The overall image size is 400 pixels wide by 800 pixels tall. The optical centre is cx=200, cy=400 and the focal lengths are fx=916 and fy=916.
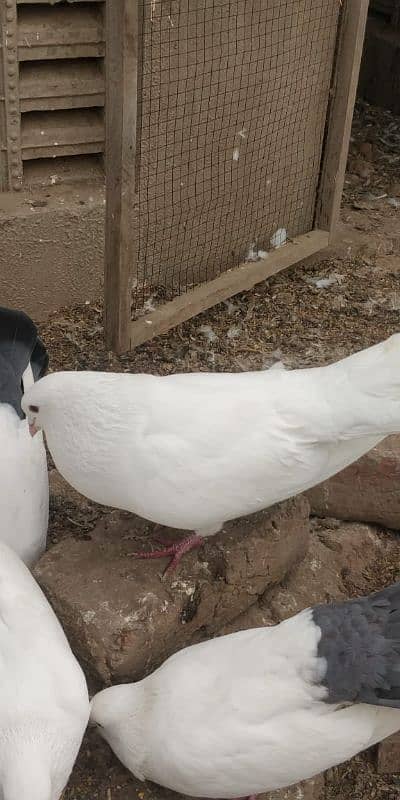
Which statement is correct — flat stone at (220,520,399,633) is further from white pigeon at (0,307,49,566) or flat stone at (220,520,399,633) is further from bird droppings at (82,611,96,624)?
white pigeon at (0,307,49,566)

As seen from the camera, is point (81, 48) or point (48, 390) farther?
point (81, 48)

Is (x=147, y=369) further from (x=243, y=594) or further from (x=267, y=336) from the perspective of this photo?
(x=243, y=594)

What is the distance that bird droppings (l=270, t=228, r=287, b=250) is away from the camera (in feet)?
16.8

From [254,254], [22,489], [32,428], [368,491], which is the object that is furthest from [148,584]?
[254,254]

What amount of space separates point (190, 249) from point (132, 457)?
2262 millimetres

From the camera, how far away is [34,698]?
98.0 inches

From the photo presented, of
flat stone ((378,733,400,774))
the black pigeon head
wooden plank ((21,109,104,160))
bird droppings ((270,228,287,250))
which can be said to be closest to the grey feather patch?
flat stone ((378,733,400,774))

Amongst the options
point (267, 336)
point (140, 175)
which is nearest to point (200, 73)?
point (140, 175)

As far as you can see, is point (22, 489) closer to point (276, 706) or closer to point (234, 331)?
point (276, 706)

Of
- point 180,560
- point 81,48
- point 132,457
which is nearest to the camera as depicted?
point 132,457

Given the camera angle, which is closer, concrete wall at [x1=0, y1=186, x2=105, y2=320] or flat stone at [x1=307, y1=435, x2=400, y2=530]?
flat stone at [x1=307, y1=435, x2=400, y2=530]

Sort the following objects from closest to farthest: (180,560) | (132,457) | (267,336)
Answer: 1. (132,457)
2. (180,560)
3. (267,336)

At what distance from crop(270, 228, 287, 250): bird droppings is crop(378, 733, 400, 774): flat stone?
2.94 metres

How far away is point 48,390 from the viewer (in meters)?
2.80
